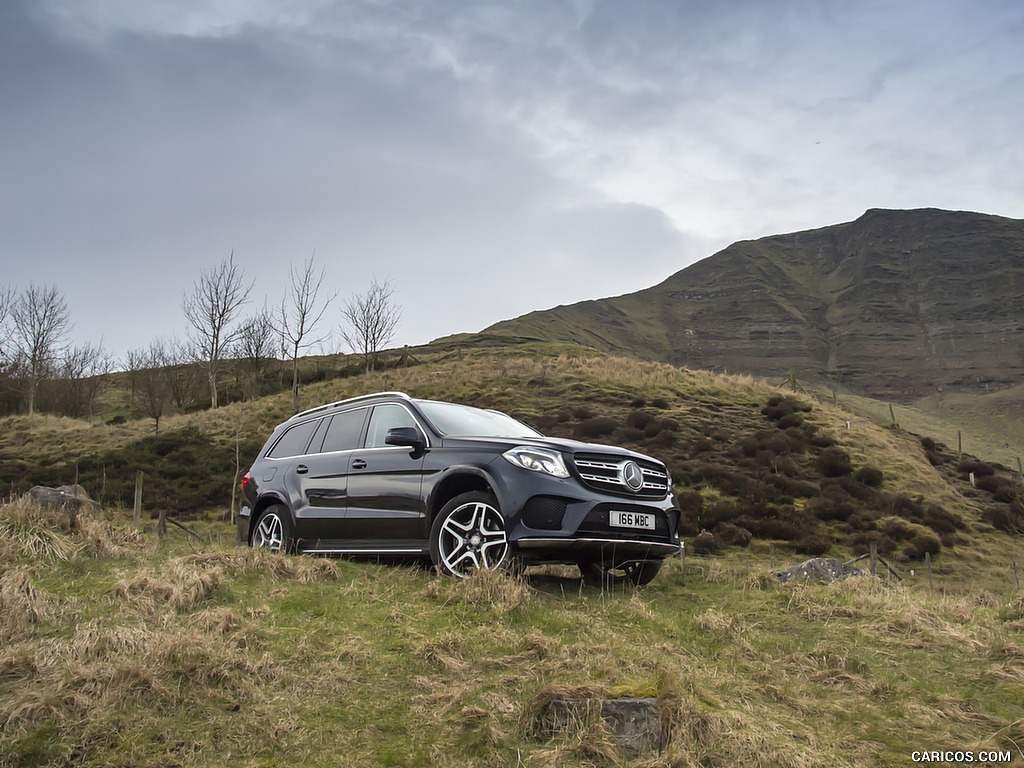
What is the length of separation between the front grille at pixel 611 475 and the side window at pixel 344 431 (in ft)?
8.73

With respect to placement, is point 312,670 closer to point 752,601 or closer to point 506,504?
point 506,504

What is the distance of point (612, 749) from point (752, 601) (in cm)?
404

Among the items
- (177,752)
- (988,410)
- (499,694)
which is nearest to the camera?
(177,752)

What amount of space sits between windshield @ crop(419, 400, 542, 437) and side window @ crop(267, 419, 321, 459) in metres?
1.79

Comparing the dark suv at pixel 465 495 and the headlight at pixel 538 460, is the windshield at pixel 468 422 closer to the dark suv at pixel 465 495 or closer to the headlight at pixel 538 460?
the dark suv at pixel 465 495

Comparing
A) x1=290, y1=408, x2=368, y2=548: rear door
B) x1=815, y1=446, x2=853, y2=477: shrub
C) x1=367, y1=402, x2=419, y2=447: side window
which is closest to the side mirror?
x1=367, y1=402, x2=419, y2=447: side window

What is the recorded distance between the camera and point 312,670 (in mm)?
3881

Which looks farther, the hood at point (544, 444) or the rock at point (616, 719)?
the hood at point (544, 444)

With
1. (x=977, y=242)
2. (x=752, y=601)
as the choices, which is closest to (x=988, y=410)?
(x=977, y=242)

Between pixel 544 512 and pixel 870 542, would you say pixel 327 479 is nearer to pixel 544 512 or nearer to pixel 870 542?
pixel 544 512

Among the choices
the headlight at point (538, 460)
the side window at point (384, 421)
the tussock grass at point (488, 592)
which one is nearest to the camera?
the tussock grass at point (488, 592)

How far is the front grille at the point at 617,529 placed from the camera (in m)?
6.00

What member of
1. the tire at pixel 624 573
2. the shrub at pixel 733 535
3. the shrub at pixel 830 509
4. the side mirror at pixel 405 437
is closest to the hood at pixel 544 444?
the side mirror at pixel 405 437

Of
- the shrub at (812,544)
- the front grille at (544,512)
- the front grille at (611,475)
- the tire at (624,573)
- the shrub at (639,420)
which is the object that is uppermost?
the shrub at (639,420)
